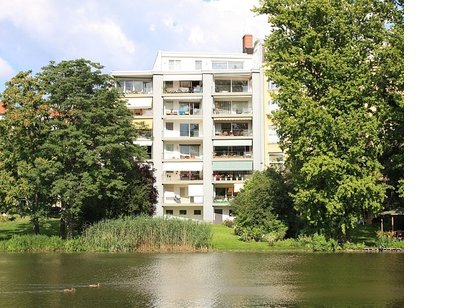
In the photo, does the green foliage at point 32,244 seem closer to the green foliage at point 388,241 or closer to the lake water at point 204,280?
the lake water at point 204,280

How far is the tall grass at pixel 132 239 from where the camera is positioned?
127 ft

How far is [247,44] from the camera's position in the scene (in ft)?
259

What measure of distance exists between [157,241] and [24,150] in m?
12.6

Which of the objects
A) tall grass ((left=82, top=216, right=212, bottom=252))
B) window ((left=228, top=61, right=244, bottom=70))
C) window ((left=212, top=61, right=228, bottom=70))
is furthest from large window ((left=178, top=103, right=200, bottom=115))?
tall grass ((left=82, top=216, right=212, bottom=252))

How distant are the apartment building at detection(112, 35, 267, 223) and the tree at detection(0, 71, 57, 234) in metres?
23.0

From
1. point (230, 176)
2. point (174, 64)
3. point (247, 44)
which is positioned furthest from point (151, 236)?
point (247, 44)

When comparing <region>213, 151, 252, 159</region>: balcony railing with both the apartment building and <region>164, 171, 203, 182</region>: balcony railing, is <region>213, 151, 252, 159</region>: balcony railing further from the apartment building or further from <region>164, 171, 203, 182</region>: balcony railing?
<region>164, 171, 203, 182</region>: balcony railing

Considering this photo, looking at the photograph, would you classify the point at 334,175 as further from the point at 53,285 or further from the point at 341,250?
the point at 53,285

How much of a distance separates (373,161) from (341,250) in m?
6.34

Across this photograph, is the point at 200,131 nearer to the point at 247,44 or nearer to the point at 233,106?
the point at 233,106

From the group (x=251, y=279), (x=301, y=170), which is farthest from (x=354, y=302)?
(x=301, y=170)

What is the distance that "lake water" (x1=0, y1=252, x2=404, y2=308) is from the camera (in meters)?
18.1

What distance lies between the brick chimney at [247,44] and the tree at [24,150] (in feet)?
129

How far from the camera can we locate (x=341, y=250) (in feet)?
129
